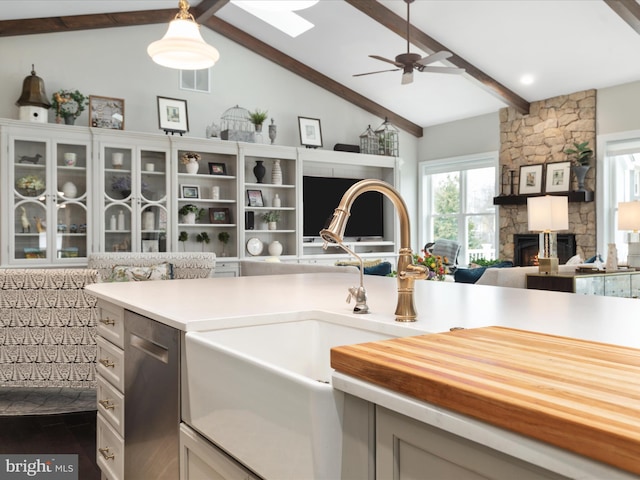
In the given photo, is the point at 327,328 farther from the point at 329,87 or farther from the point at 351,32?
the point at 329,87

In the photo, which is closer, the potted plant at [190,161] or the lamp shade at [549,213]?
the lamp shade at [549,213]

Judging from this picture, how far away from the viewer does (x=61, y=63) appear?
6336 millimetres


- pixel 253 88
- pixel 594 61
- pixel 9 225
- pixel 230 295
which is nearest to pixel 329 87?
pixel 253 88

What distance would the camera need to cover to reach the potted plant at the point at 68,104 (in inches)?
238

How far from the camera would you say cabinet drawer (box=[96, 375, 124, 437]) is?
192cm

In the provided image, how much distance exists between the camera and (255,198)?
7270 millimetres

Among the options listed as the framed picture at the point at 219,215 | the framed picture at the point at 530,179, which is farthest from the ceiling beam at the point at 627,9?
the framed picture at the point at 219,215

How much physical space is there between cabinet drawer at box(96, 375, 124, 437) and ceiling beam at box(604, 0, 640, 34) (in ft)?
16.7

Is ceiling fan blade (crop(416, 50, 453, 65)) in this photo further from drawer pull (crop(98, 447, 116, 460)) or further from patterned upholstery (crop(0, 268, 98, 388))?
drawer pull (crop(98, 447, 116, 460))

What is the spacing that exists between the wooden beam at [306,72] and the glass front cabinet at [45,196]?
2481 millimetres

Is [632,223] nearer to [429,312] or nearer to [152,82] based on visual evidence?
[429,312]

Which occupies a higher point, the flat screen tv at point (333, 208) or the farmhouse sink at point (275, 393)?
the flat screen tv at point (333, 208)

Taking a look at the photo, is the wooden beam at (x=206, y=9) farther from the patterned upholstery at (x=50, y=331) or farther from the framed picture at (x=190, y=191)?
the patterned upholstery at (x=50, y=331)

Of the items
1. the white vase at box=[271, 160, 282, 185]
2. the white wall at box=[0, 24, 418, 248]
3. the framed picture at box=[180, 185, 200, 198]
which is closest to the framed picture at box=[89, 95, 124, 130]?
the white wall at box=[0, 24, 418, 248]
